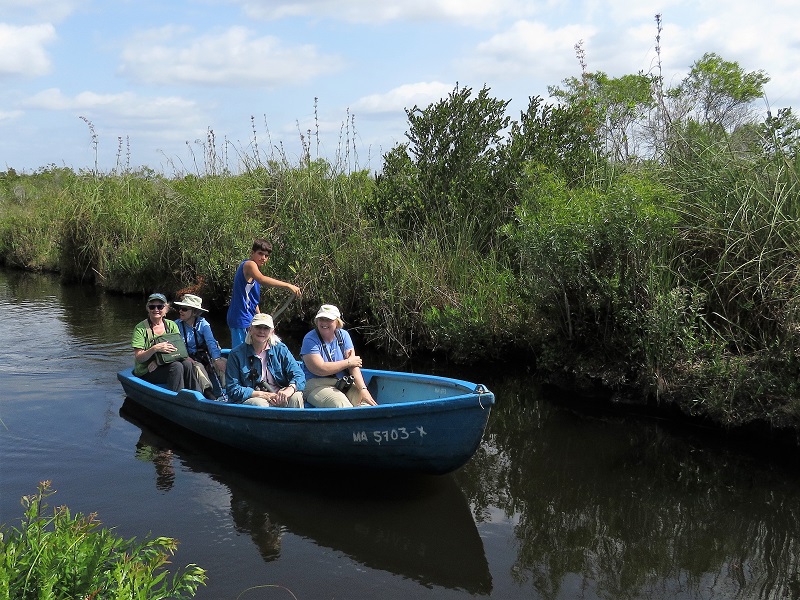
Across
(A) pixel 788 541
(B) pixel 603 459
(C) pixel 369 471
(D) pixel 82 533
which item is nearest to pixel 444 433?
(C) pixel 369 471

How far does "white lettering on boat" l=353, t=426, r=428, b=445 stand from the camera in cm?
586

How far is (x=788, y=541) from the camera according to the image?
18.1ft

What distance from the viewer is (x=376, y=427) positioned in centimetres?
595

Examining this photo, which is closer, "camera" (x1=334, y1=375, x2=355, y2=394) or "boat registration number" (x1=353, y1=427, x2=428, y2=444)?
"boat registration number" (x1=353, y1=427, x2=428, y2=444)

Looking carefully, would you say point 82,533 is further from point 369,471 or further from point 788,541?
point 788,541

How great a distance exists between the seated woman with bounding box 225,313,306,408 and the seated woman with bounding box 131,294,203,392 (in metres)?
1.25

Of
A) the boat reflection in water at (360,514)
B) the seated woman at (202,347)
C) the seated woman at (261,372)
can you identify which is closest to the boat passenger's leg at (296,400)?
the seated woman at (261,372)

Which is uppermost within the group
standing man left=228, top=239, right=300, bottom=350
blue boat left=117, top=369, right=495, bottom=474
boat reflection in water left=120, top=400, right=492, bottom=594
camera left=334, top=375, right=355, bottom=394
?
standing man left=228, top=239, right=300, bottom=350

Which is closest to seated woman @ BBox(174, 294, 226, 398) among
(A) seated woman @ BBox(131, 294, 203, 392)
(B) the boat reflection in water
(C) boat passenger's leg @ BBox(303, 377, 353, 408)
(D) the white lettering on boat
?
(A) seated woman @ BBox(131, 294, 203, 392)

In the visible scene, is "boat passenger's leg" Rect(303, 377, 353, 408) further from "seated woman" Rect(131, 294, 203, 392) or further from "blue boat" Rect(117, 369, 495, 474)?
"seated woman" Rect(131, 294, 203, 392)

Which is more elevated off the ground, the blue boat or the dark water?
the blue boat

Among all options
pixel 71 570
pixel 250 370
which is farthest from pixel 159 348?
pixel 71 570

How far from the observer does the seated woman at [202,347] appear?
826 cm

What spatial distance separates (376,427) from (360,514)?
2.15ft
